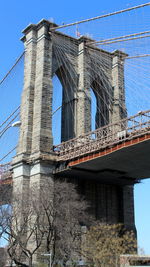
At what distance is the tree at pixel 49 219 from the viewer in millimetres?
38031

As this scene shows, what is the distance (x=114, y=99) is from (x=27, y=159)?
17061 millimetres

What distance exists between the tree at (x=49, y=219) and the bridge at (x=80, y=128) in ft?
7.68

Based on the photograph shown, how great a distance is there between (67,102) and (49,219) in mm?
20461

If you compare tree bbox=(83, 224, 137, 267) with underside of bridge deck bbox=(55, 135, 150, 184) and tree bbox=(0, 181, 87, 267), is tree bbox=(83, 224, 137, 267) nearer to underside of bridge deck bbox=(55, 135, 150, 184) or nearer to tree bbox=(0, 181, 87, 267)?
tree bbox=(0, 181, 87, 267)

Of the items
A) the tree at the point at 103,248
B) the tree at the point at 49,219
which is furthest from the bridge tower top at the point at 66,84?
the tree at the point at 103,248

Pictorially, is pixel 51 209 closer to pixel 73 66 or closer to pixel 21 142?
pixel 21 142

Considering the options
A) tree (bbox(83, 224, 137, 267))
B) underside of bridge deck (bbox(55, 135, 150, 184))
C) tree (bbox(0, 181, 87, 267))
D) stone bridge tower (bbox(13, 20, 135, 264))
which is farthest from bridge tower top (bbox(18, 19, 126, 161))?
tree (bbox(83, 224, 137, 267))

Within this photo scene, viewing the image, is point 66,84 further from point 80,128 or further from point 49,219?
point 49,219

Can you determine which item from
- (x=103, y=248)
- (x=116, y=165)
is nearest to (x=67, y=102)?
(x=116, y=165)

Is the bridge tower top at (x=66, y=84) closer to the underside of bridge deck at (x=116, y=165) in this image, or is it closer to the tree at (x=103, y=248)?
the underside of bridge deck at (x=116, y=165)

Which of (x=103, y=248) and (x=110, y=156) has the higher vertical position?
(x=110, y=156)

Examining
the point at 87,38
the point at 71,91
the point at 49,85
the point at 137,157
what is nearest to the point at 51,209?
the point at 137,157

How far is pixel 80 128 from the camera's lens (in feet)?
168

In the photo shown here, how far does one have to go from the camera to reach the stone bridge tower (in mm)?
45844
